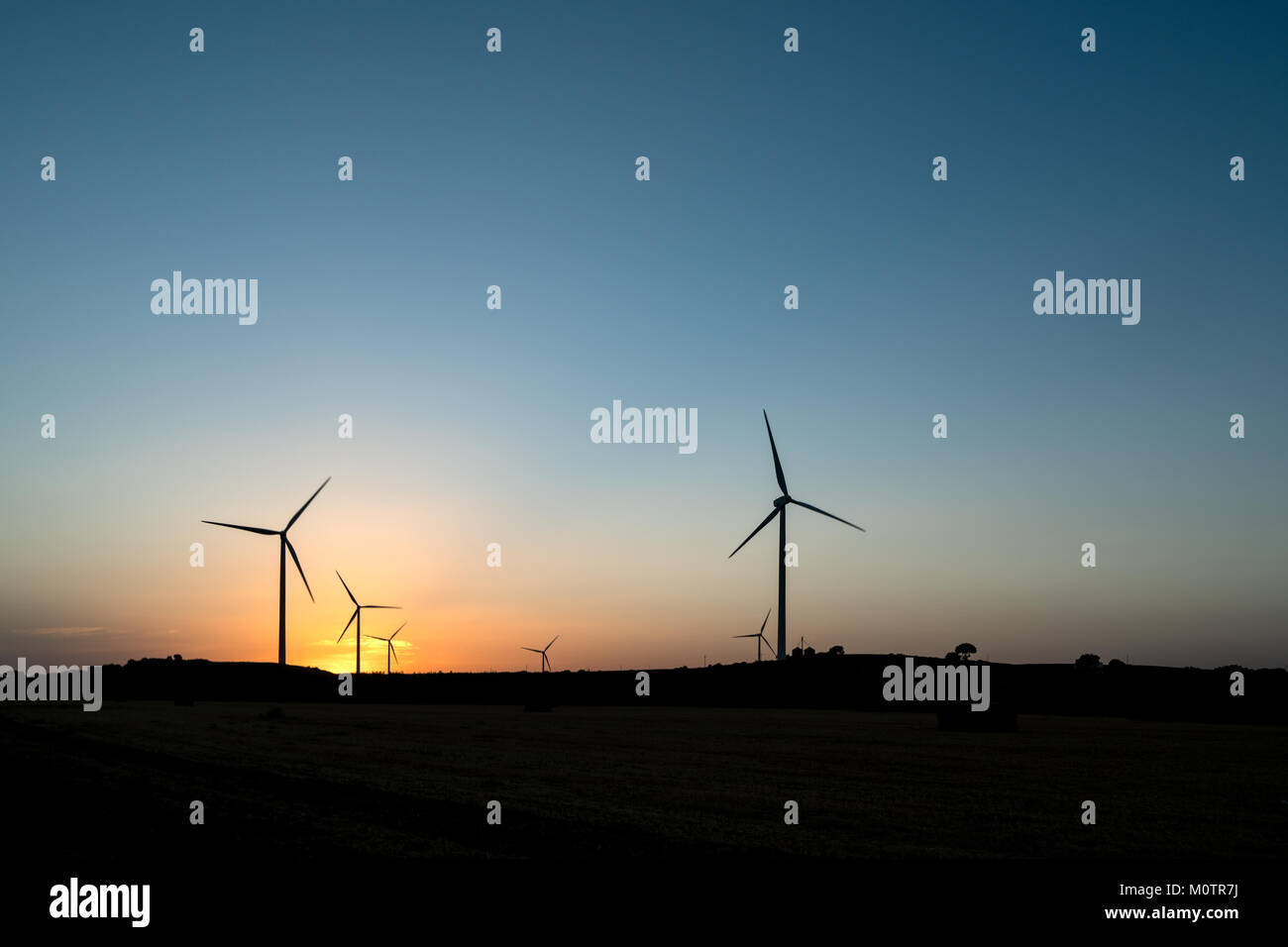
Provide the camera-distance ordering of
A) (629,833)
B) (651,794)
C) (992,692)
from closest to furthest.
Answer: (629,833), (651,794), (992,692)

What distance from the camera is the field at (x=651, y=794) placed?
24094mm

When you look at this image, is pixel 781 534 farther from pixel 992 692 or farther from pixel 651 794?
pixel 651 794

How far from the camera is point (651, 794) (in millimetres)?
34812

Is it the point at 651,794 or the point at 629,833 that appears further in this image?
the point at 651,794

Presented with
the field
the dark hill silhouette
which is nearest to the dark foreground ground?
the field

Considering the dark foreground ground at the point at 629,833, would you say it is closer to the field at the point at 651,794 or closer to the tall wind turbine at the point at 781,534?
the field at the point at 651,794

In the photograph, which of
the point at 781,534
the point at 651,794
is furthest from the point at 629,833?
the point at 781,534

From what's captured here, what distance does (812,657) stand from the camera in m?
180

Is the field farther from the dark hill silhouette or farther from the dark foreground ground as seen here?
the dark hill silhouette

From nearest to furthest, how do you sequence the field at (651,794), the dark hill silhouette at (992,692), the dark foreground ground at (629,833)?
the dark foreground ground at (629,833) → the field at (651,794) → the dark hill silhouette at (992,692)

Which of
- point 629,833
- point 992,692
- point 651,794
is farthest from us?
point 992,692

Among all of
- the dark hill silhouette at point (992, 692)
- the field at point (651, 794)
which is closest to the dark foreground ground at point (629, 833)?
the field at point (651, 794)
